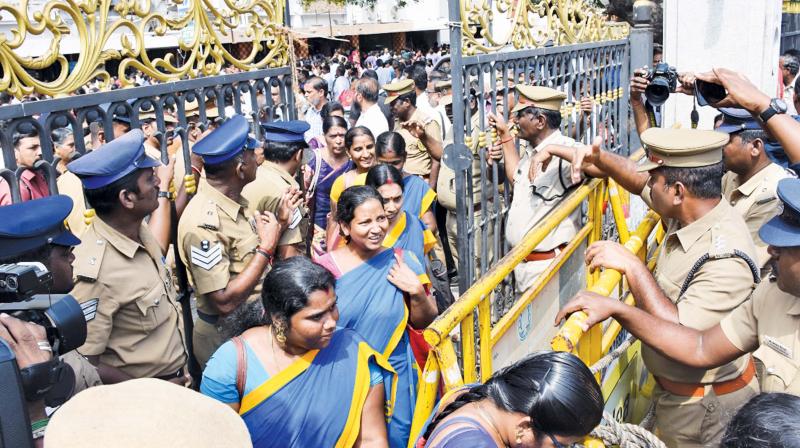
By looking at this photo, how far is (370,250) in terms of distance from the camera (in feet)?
10.9

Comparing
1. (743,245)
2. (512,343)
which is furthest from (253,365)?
(743,245)

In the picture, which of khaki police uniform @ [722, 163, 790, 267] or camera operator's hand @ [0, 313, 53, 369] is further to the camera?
khaki police uniform @ [722, 163, 790, 267]

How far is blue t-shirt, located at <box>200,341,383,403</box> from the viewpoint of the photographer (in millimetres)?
2412

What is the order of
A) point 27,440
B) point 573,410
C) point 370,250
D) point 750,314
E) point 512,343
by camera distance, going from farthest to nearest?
point 370,250
point 512,343
point 750,314
point 573,410
point 27,440

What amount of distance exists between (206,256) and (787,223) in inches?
88.4

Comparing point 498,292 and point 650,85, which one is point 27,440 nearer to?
point 498,292

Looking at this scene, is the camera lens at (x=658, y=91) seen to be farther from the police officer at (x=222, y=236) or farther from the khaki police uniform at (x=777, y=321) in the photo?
the police officer at (x=222, y=236)

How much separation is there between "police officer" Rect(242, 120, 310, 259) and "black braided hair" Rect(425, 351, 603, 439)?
6.62 feet

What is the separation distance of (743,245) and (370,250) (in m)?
1.57

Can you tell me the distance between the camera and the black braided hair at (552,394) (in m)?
1.77

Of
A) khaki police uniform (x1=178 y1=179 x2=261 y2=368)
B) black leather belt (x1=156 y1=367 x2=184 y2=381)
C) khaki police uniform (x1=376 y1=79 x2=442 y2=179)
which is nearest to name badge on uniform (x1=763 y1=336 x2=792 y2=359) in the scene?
khaki police uniform (x1=178 y1=179 x2=261 y2=368)

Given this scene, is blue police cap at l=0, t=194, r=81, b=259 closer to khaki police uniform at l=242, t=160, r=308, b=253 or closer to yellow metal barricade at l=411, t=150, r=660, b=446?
yellow metal barricade at l=411, t=150, r=660, b=446

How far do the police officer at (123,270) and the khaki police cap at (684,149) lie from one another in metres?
1.98

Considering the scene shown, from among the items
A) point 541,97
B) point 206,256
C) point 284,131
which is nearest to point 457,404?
point 206,256
